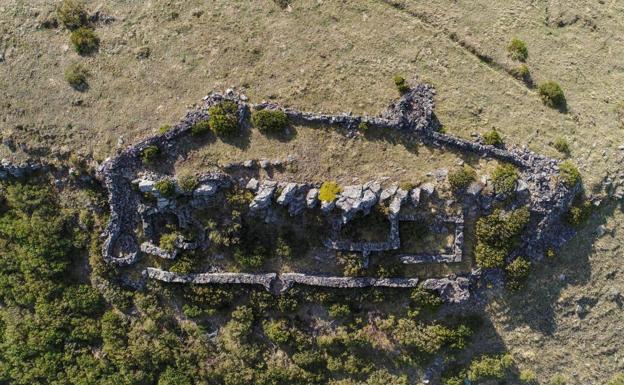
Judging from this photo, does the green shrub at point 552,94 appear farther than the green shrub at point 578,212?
Yes

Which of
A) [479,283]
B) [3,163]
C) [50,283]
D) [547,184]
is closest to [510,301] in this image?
[479,283]

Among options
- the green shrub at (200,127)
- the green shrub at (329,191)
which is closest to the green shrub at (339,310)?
the green shrub at (329,191)

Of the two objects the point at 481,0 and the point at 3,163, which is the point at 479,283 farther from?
the point at 3,163

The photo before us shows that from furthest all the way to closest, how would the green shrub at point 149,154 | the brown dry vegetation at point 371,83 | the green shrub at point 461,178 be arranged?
the brown dry vegetation at point 371,83 < the green shrub at point 149,154 < the green shrub at point 461,178

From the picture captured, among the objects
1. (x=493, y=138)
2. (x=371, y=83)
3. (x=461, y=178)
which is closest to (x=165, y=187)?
(x=371, y=83)

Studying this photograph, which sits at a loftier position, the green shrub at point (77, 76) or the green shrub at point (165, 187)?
the green shrub at point (77, 76)

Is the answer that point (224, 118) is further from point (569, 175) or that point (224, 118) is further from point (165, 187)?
point (569, 175)

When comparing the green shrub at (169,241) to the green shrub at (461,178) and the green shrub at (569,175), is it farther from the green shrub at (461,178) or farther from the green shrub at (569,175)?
the green shrub at (569,175)
